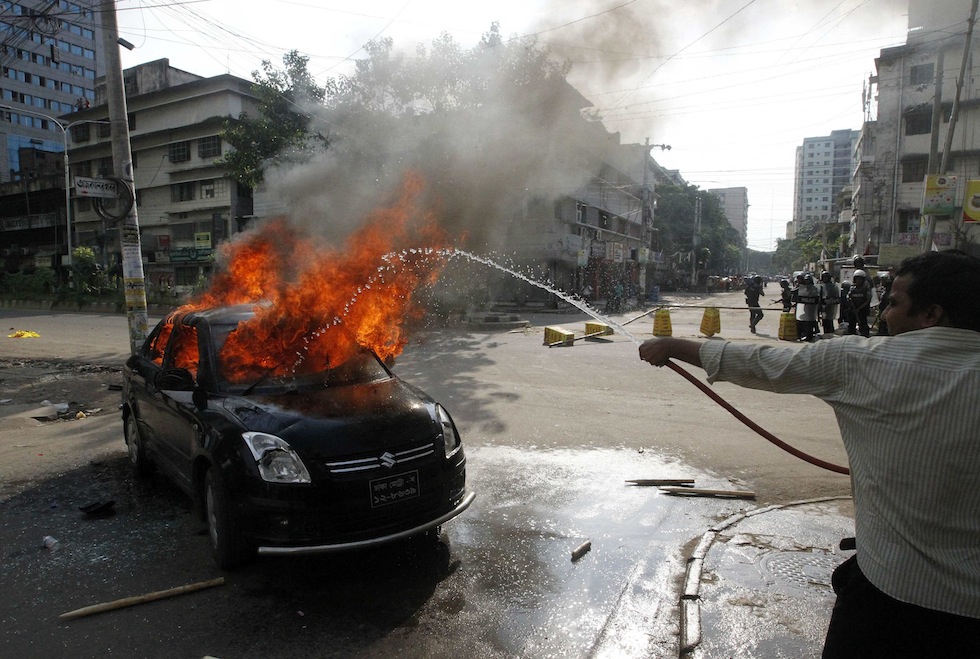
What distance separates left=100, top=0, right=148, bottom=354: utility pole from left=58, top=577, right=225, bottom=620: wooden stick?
670cm

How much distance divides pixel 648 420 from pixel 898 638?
19.9 ft

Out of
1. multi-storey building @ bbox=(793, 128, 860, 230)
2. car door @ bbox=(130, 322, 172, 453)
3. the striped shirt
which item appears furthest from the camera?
multi-storey building @ bbox=(793, 128, 860, 230)

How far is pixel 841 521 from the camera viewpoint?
4.46m

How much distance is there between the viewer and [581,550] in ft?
13.2

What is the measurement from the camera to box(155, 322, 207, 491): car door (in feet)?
13.6

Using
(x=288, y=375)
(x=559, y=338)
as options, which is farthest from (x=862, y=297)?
(x=288, y=375)

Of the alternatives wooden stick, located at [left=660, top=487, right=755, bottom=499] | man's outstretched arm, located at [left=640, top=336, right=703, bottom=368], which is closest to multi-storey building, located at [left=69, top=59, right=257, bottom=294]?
wooden stick, located at [left=660, top=487, right=755, bottom=499]

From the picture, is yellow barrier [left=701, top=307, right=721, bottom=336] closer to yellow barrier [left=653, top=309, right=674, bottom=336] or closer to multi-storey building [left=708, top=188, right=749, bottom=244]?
yellow barrier [left=653, top=309, right=674, bottom=336]

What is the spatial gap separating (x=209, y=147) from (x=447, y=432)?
4086 centimetres

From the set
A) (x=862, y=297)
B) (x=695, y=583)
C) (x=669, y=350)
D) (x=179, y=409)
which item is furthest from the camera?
(x=862, y=297)

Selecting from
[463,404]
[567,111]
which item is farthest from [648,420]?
[567,111]

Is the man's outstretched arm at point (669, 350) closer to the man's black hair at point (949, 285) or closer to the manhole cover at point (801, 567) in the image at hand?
the man's black hair at point (949, 285)

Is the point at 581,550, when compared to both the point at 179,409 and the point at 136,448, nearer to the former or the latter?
the point at 179,409

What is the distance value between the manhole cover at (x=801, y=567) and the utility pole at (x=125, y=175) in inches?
351
